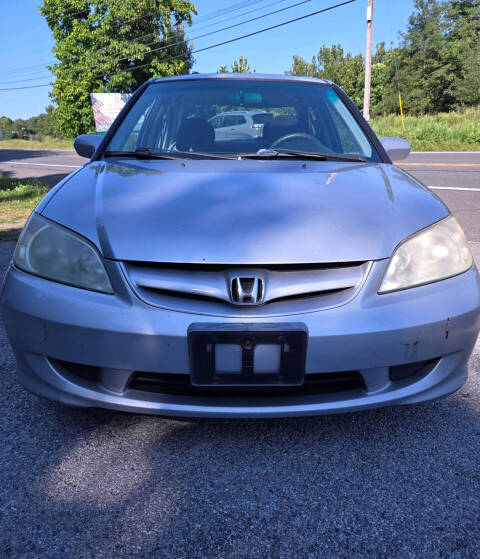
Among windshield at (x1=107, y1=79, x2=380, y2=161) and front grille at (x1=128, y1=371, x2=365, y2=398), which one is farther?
windshield at (x1=107, y1=79, x2=380, y2=161)

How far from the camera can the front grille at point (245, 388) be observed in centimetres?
139

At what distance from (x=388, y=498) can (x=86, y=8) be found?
3315cm

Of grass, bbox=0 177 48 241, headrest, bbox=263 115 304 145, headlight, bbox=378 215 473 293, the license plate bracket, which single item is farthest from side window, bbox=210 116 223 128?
grass, bbox=0 177 48 241

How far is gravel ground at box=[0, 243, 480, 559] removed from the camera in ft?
3.88

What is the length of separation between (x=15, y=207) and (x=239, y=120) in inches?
194

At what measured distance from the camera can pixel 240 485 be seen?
4.53 feet

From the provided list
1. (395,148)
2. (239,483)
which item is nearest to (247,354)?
(239,483)

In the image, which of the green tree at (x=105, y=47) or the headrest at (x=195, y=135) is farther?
the green tree at (x=105, y=47)

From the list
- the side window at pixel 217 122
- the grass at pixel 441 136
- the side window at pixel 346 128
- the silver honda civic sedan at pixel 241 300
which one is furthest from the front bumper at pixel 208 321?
the grass at pixel 441 136

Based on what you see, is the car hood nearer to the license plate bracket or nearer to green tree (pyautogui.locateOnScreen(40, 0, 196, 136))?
the license plate bracket

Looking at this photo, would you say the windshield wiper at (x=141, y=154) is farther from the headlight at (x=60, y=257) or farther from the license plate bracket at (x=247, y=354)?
the license plate bracket at (x=247, y=354)

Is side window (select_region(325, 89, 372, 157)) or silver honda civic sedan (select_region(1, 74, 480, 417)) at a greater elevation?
side window (select_region(325, 89, 372, 157))

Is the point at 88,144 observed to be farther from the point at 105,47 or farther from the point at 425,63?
the point at 425,63

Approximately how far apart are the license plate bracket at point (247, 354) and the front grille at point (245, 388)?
6 cm
